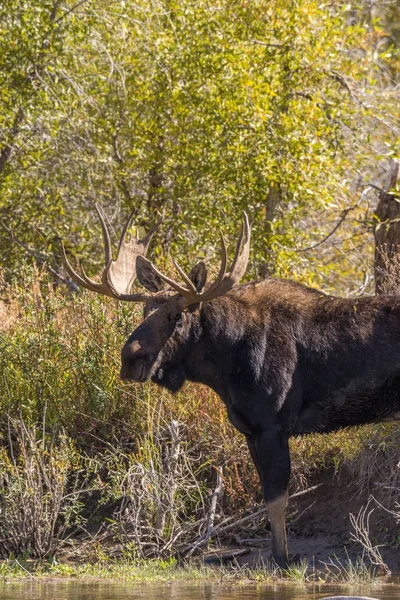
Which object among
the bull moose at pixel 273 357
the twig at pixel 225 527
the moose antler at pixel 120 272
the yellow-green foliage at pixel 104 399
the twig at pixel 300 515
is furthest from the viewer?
the yellow-green foliage at pixel 104 399

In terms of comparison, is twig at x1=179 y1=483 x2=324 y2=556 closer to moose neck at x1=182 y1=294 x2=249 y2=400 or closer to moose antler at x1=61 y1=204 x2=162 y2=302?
moose neck at x1=182 y1=294 x2=249 y2=400

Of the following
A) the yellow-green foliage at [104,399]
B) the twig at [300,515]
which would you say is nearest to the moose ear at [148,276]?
the yellow-green foliage at [104,399]

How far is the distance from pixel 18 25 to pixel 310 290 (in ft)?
20.0

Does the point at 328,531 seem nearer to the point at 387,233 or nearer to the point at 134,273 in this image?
the point at 134,273

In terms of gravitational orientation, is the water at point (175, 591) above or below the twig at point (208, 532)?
below

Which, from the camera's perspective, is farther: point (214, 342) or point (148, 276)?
point (148, 276)

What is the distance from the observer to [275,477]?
855cm

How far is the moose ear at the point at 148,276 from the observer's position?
905 centimetres

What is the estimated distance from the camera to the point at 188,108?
14.2 metres

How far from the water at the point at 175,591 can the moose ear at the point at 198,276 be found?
2.21m

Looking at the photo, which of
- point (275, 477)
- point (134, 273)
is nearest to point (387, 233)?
point (134, 273)

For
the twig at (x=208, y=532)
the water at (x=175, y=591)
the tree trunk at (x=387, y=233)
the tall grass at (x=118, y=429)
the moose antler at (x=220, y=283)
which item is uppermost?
the tree trunk at (x=387, y=233)

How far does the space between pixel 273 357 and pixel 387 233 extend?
11.4ft

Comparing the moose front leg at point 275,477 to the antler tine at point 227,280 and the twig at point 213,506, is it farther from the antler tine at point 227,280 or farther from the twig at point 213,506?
the antler tine at point 227,280
